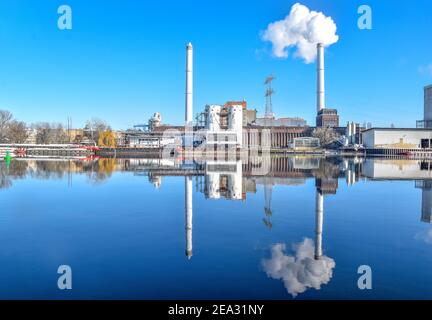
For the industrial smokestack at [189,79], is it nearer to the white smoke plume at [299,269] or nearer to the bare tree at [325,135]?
the bare tree at [325,135]

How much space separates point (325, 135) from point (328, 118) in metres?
9.60

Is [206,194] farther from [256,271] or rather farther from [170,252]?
[256,271]

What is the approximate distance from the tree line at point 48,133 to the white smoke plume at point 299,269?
90648 millimetres

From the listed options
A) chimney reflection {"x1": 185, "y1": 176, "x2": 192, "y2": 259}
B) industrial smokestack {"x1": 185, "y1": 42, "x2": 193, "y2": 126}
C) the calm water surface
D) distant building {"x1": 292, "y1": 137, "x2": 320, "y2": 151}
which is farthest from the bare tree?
the calm water surface

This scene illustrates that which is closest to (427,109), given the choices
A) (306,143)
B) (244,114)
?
(306,143)

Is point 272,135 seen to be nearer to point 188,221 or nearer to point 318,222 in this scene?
point 318,222

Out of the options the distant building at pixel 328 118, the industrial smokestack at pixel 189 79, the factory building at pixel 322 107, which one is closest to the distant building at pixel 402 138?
the factory building at pixel 322 107

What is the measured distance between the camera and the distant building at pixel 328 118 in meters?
103

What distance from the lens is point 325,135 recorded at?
95.8 metres

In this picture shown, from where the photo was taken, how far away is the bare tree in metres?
94.9

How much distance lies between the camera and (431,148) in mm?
75625

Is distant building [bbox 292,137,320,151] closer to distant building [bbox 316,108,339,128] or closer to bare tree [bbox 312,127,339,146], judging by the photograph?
bare tree [bbox 312,127,339,146]

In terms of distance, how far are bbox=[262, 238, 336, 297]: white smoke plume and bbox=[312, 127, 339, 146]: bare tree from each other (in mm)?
91384
